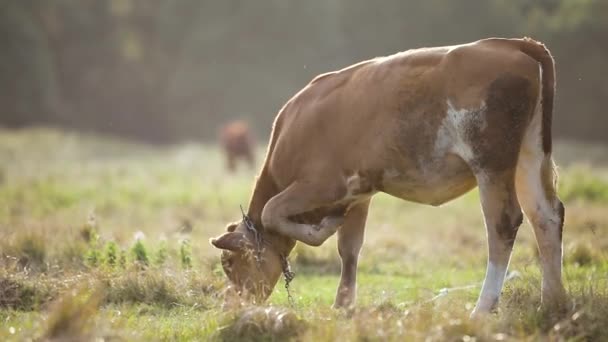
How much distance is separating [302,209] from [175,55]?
4886 centimetres

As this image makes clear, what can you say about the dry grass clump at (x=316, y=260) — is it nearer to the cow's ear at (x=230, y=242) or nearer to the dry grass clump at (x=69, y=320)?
the cow's ear at (x=230, y=242)

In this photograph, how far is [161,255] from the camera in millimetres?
9719

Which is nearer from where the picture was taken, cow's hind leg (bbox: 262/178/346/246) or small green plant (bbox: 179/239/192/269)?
cow's hind leg (bbox: 262/178/346/246)

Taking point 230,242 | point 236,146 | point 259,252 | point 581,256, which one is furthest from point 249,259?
point 236,146

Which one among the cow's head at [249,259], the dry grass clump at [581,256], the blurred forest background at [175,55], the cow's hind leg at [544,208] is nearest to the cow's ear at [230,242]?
the cow's head at [249,259]

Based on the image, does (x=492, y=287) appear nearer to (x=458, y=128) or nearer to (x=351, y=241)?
(x=458, y=128)

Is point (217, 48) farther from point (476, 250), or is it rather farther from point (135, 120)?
point (476, 250)

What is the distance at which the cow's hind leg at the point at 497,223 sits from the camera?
6824 millimetres

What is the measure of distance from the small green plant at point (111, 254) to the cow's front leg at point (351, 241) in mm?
2140

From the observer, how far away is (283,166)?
315 inches

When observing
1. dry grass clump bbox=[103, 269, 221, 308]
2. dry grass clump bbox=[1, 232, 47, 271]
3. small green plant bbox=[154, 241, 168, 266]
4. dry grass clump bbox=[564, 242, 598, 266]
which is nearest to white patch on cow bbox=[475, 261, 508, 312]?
dry grass clump bbox=[103, 269, 221, 308]

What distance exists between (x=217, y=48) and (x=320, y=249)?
43425mm

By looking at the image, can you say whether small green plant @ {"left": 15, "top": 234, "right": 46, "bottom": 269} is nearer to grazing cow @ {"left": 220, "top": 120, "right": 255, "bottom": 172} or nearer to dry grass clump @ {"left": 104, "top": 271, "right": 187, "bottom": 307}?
dry grass clump @ {"left": 104, "top": 271, "right": 187, "bottom": 307}

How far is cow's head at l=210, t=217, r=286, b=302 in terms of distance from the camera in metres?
7.88
